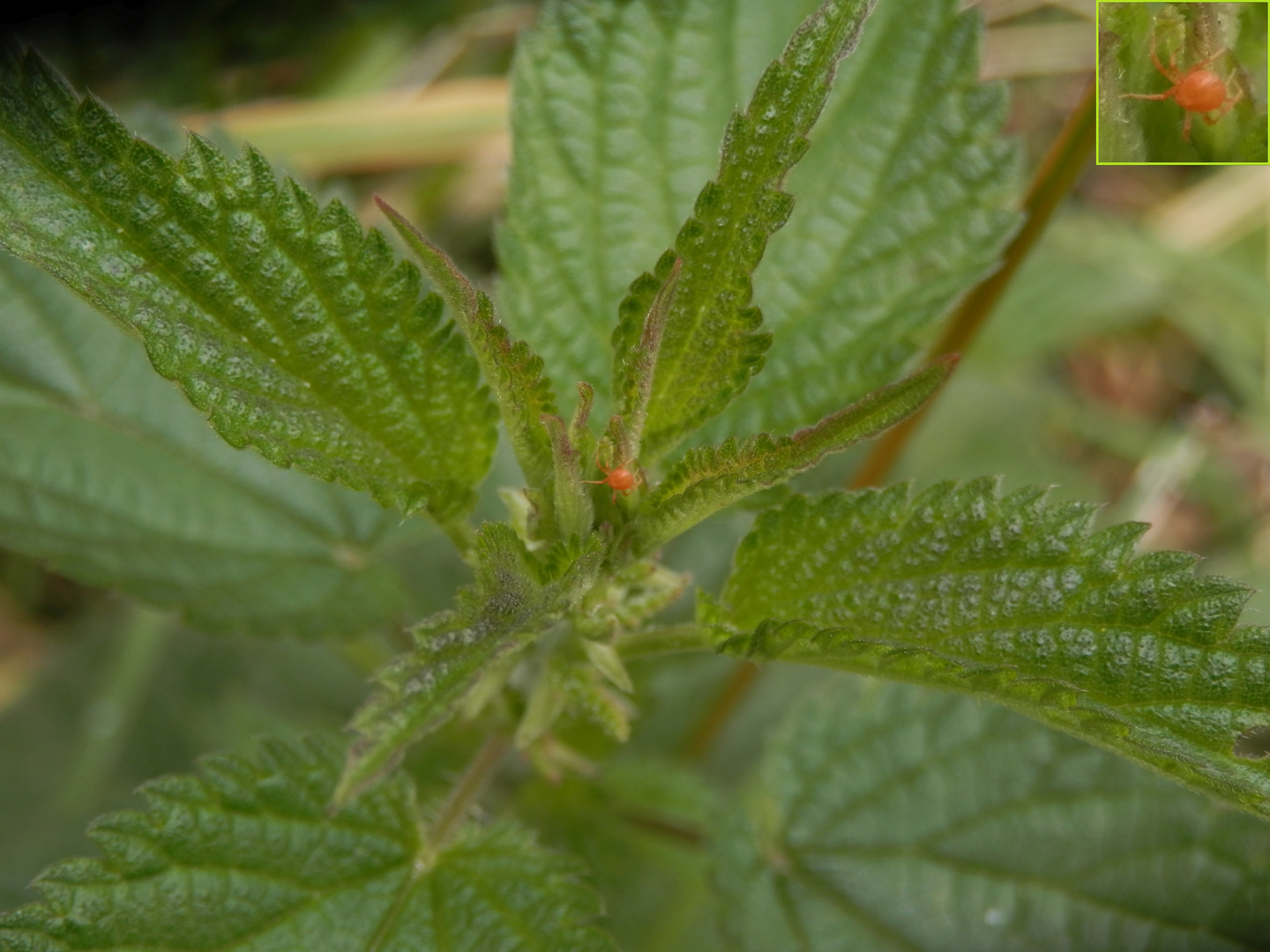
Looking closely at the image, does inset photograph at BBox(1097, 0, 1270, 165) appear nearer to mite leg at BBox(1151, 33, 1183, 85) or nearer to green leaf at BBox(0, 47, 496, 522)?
mite leg at BBox(1151, 33, 1183, 85)

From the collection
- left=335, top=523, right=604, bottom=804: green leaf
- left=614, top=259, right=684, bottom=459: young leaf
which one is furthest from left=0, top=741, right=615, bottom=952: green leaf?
left=614, top=259, right=684, bottom=459: young leaf

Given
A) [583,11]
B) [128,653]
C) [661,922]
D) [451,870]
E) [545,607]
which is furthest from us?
[128,653]

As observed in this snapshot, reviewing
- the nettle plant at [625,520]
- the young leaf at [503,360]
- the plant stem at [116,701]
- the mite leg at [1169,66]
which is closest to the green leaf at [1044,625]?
the nettle plant at [625,520]

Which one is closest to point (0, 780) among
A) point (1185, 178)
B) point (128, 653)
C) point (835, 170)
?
point (128, 653)

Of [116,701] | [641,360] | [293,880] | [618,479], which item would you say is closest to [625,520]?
[618,479]

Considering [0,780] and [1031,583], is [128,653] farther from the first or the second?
[1031,583]

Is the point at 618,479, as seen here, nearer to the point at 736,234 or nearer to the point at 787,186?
the point at 736,234

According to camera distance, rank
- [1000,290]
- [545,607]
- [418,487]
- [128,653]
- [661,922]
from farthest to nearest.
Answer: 1. [128,653]
2. [661,922]
3. [1000,290]
4. [418,487]
5. [545,607]
